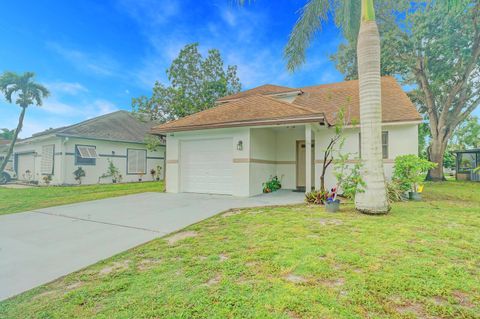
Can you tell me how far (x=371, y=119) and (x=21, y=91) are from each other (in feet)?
73.7

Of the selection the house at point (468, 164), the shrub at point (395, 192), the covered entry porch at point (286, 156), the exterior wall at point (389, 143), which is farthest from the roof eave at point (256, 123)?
the house at point (468, 164)

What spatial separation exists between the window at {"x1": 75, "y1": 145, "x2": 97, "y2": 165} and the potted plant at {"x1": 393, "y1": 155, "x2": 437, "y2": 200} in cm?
1700

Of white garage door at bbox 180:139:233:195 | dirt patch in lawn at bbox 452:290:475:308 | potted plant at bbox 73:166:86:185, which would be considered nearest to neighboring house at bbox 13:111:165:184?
potted plant at bbox 73:166:86:185

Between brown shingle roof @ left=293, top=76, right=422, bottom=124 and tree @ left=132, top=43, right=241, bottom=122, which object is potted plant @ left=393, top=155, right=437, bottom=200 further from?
tree @ left=132, top=43, right=241, bottom=122

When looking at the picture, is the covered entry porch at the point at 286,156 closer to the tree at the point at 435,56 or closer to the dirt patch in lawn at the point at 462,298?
the tree at the point at 435,56

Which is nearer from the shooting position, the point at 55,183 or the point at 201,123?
the point at 201,123

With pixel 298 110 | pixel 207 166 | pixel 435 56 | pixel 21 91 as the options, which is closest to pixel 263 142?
pixel 298 110

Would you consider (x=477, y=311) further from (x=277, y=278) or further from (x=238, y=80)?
(x=238, y=80)

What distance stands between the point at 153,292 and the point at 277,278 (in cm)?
136

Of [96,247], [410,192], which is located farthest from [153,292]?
[410,192]

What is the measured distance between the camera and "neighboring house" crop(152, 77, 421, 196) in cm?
870

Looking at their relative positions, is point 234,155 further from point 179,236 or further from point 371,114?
point 179,236

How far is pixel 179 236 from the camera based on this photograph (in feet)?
14.3

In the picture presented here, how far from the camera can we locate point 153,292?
2.44 meters
